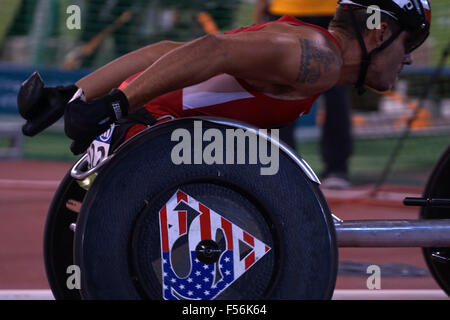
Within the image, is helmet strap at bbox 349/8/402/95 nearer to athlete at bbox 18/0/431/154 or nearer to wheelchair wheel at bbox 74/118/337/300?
athlete at bbox 18/0/431/154

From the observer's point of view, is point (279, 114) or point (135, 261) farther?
point (279, 114)

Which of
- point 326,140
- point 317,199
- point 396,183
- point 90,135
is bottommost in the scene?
point 396,183

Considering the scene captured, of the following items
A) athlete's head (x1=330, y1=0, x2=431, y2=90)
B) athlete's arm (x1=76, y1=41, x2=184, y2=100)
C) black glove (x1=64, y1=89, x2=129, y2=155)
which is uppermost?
athlete's head (x1=330, y1=0, x2=431, y2=90)

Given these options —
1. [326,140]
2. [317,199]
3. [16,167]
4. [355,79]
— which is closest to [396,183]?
[326,140]

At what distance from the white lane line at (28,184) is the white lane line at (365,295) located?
2958mm

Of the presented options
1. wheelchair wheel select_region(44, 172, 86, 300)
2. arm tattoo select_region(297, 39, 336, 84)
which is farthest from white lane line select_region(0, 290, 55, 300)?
arm tattoo select_region(297, 39, 336, 84)

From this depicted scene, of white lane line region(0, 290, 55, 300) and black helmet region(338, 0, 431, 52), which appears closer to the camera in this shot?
black helmet region(338, 0, 431, 52)

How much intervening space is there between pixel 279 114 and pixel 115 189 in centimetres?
67

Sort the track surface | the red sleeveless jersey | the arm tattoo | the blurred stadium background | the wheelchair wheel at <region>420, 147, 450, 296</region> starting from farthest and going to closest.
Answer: the blurred stadium background → the track surface → the wheelchair wheel at <region>420, 147, 450, 296</region> → the red sleeveless jersey → the arm tattoo

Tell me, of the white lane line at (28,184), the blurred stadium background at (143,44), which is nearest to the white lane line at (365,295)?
the white lane line at (28,184)

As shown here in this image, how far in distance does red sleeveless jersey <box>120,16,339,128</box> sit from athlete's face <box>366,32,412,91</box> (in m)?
0.20

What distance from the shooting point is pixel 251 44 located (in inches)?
105

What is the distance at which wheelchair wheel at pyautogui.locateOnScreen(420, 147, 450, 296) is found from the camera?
3.39 metres

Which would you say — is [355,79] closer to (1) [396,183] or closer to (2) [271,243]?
(2) [271,243]
